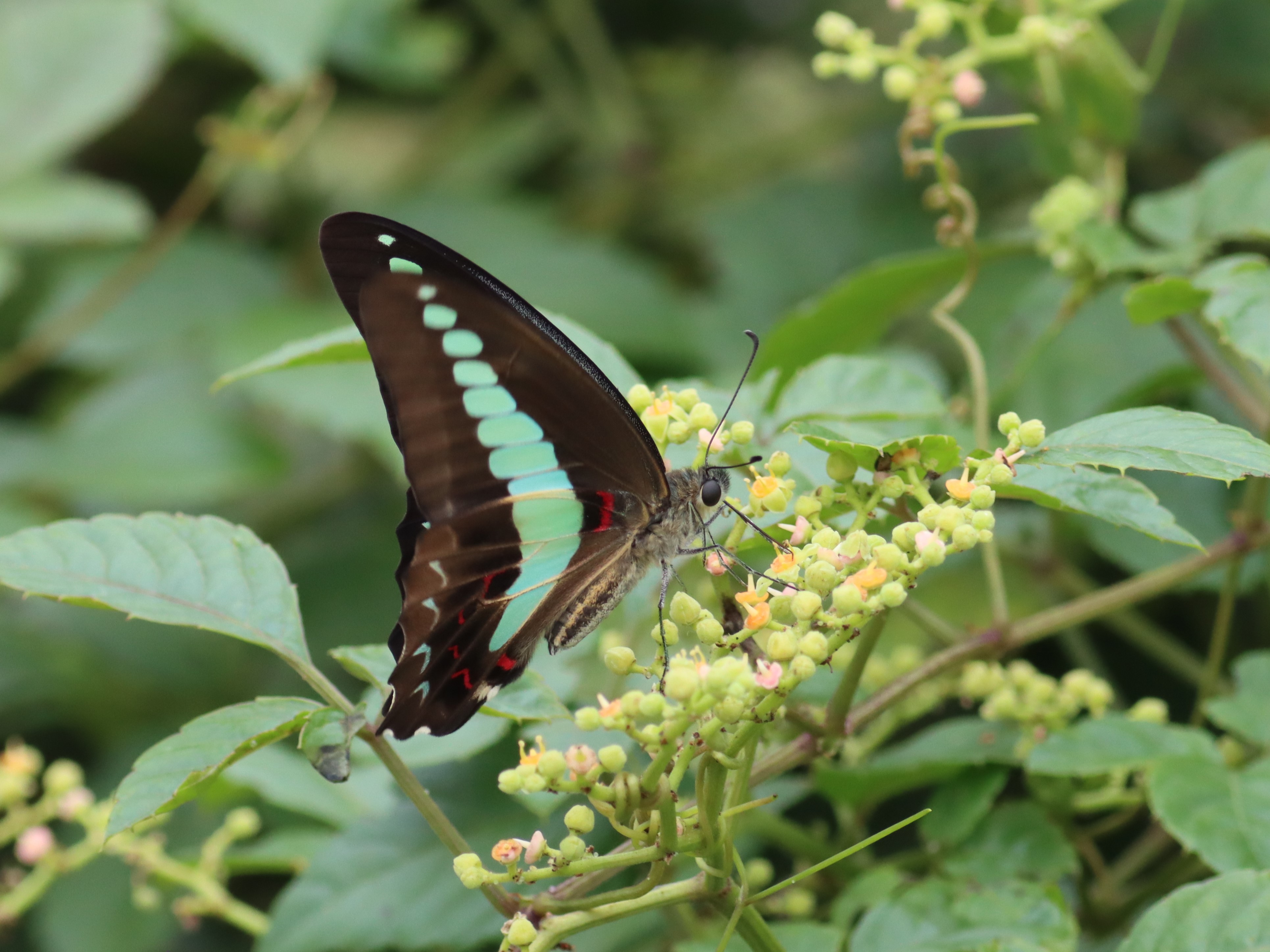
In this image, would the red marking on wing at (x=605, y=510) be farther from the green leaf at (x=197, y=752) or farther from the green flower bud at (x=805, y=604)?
the green flower bud at (x=805, y=604)

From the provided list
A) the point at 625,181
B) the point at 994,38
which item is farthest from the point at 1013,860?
the point at 625,181

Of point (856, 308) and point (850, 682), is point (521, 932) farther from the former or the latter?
point (856, 308)

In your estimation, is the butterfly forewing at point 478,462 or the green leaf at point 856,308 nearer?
the butterfly forewing at point 478,462

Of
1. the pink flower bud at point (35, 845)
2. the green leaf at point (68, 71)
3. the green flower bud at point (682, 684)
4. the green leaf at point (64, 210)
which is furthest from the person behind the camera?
the green leaf at point (68, 71)

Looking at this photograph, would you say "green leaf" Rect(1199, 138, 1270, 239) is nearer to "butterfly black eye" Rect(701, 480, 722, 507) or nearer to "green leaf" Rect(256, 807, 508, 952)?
"butterfly black eye" Rect(701, 480, 722, 507)

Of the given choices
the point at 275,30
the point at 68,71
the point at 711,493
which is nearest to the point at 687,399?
the point at 711,493

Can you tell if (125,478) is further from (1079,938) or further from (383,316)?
(1079,938)

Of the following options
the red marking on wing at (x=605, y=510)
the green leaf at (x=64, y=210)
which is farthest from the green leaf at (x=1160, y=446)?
the green leaf at (x=64, y=210)
